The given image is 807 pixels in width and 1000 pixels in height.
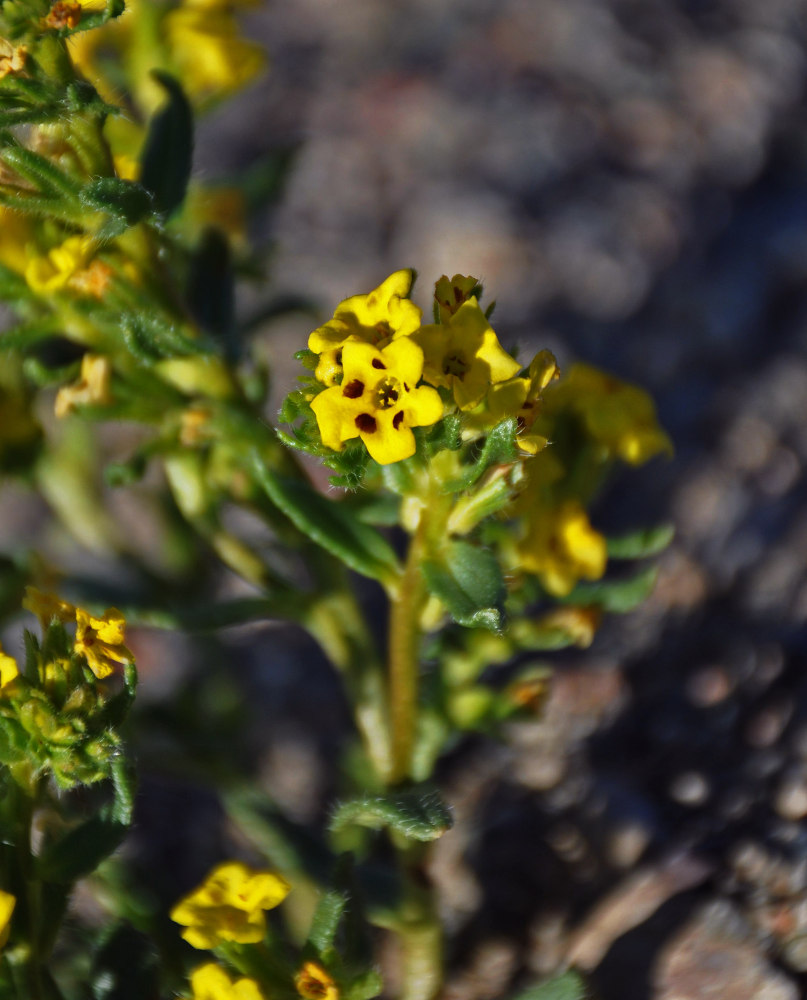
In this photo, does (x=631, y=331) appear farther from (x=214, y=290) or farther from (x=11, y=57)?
(x=11, y=57)

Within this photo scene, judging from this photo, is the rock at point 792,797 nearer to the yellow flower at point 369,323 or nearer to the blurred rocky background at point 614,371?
the blurred rocky background at point 614,371

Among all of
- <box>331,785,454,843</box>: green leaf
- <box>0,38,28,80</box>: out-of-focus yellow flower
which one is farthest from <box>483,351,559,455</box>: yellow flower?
<box>0,38,28,80</box>: out-of-focus yellow flower

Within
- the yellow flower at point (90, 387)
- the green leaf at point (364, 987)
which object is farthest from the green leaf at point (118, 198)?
the green leaf at point (364, 987)

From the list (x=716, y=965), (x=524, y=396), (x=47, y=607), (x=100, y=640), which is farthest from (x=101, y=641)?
(x=716, y=965)

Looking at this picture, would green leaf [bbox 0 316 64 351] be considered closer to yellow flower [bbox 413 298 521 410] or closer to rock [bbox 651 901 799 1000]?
yellow flower [bbox 413 298 521 410]

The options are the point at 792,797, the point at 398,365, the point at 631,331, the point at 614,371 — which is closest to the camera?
the point at 398,365
